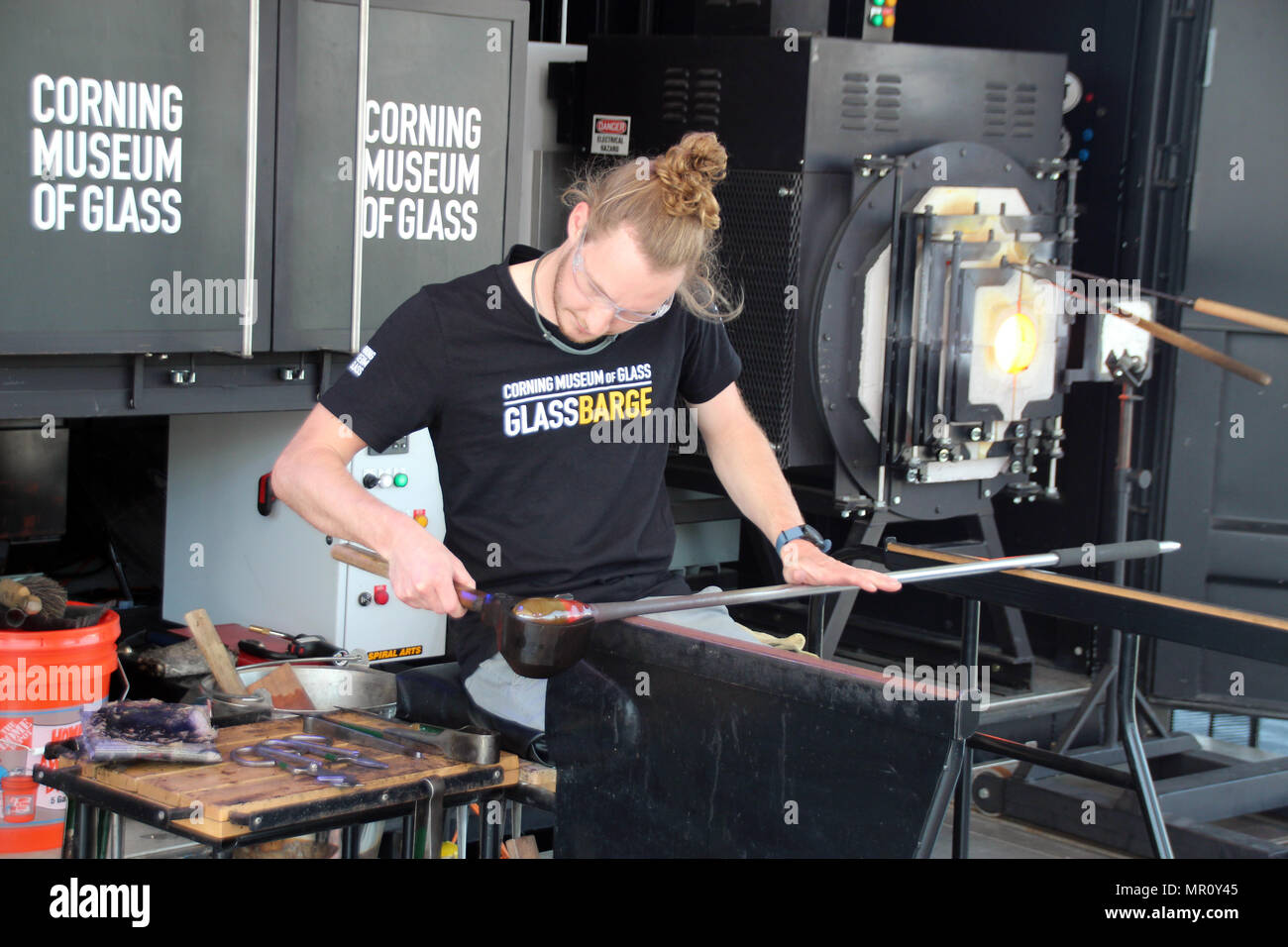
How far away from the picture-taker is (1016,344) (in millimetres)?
4516

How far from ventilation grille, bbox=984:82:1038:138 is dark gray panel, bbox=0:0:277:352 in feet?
7.42

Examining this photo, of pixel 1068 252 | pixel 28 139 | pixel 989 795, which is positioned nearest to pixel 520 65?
pixel 28 139

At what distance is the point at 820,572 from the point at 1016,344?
2037 millimetres

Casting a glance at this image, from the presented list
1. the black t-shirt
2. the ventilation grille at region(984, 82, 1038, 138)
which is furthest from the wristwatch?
the ventilation grille at region(984, 82, 1038, 138)

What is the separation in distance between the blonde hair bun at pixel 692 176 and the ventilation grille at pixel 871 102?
210 cm

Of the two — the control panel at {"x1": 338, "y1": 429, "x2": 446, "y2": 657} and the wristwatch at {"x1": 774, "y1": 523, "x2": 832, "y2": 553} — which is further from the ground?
the wristwatch at {"x1": 774, "y1": 523, "x2": 832, "y2": 553}

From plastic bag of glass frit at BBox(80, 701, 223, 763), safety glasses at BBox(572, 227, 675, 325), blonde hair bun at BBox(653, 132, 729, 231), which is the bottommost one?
plastic bag of glass frit at BBox(80, 701, 223, 763)

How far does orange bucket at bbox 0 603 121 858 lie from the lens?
362 cm

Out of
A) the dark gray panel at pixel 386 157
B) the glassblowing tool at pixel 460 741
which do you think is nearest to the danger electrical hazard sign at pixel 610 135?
the dark gray panel at pixel 386 157
